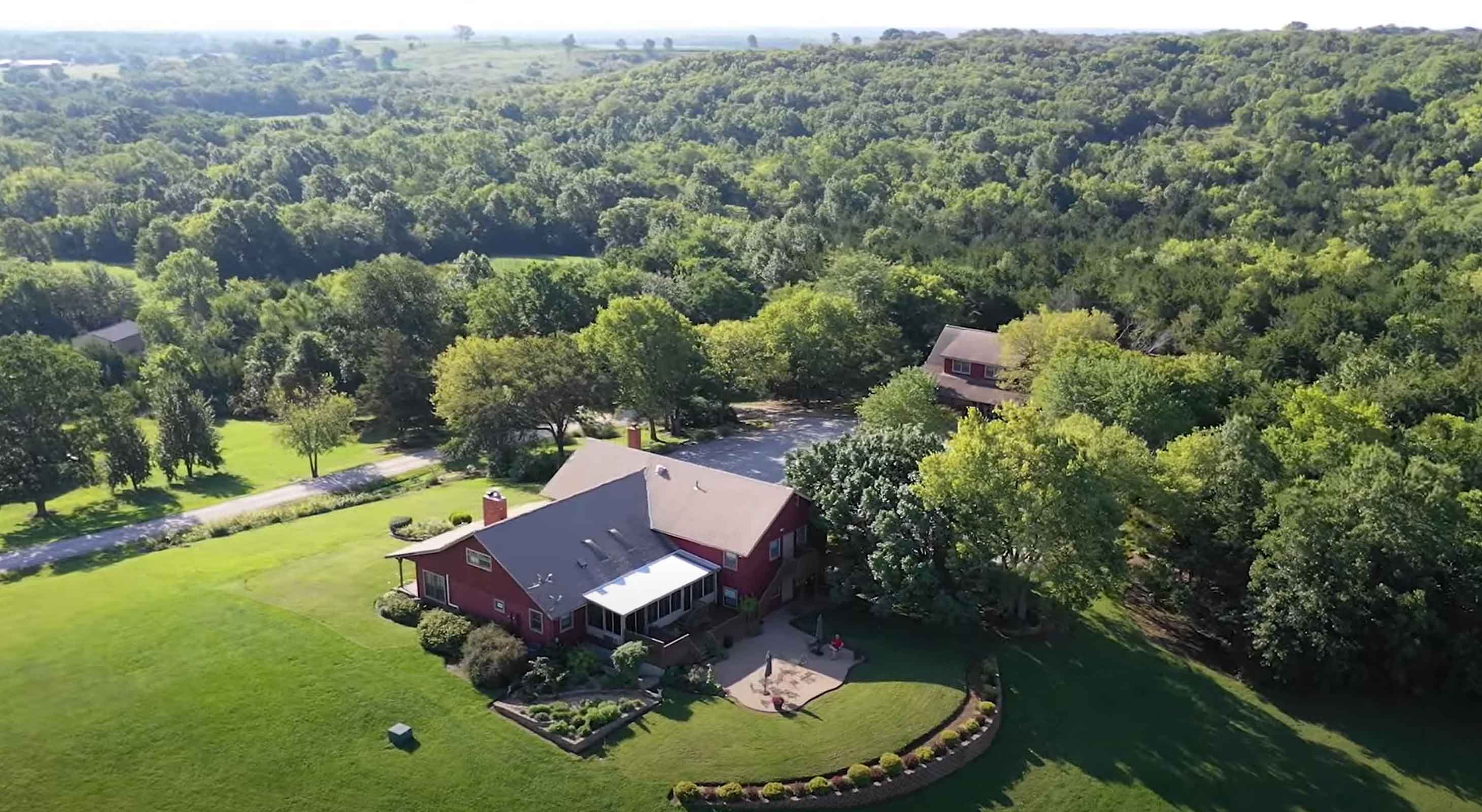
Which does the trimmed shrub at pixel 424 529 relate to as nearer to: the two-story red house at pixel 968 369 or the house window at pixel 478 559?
the house window at pixel 478 559

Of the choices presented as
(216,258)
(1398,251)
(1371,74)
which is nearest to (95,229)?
(216,258)

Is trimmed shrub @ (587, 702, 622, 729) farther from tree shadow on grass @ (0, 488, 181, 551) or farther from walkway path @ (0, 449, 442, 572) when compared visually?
tree shadow on grass @ (0, 488, 181, 551)

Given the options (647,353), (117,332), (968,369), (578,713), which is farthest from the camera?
(117,332)

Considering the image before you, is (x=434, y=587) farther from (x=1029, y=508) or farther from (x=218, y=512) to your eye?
(x=218, y=512)

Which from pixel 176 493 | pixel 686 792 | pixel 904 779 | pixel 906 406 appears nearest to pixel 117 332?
pixel 176 493

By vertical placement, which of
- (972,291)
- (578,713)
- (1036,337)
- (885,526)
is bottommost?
(578,713)

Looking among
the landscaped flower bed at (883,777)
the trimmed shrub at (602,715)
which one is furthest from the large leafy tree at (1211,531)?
the trimmed shrub at (602,715)

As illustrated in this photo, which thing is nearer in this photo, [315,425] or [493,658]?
[493,658]
